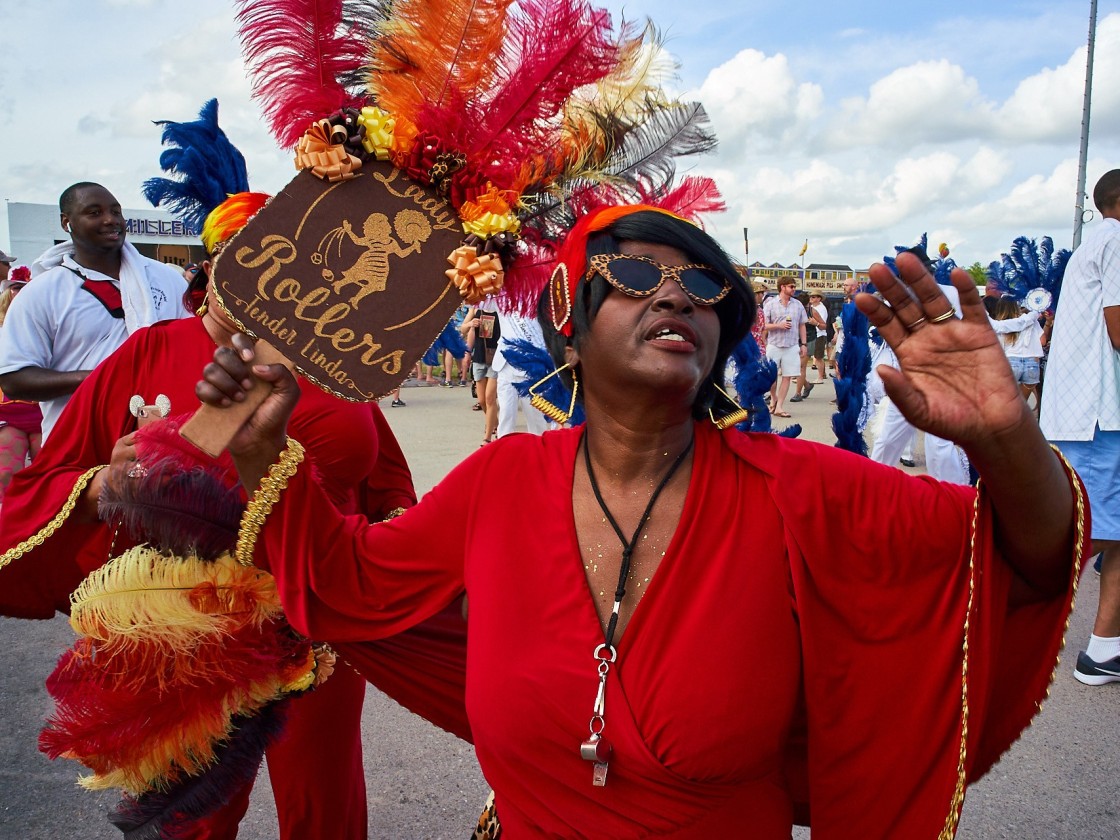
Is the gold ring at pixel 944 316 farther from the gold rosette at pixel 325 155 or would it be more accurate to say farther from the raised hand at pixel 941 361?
the gold rosette at pixel 325 155

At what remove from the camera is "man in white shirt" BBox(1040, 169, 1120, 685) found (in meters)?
4.03

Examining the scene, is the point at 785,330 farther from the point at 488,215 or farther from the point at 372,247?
the point at 372,247

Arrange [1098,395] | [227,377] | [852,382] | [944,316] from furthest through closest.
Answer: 1. [1098,395]
2. [852,382]
3. [227,377]
4. [944,316]

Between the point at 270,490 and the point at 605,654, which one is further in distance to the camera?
the point at 270,490

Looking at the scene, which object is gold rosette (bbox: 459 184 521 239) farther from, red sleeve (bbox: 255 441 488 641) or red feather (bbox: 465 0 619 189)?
red sleeve (bbox: 255 441 488 641)

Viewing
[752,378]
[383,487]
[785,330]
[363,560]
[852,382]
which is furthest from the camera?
[785,330]

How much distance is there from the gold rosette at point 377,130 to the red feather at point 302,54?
6.1 inches

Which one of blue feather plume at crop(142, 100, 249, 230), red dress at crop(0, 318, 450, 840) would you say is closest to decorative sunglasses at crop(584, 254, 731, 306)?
red dress at crop(0, 318, 450, 840)

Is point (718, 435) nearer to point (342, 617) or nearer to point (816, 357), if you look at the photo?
point (342, 617)

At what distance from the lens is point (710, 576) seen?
1.59 m

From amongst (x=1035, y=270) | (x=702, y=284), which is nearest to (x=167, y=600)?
(x=702, y=284)

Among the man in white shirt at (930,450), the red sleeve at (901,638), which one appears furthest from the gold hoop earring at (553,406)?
the man in white shirt at (930,450)

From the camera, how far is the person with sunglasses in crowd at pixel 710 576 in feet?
4.87

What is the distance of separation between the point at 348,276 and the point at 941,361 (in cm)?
118
